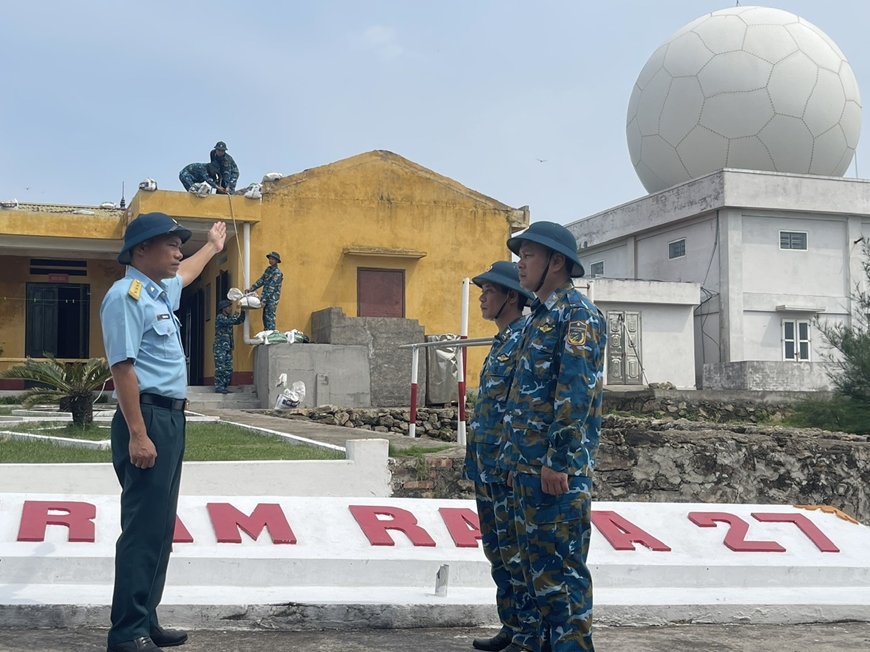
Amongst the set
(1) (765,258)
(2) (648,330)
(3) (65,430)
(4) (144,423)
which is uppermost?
→ (1) (765,258)

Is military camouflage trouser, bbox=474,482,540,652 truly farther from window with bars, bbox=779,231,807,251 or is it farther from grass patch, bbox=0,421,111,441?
window with bars, bbox=779,231,807,251

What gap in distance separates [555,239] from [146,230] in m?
1.65

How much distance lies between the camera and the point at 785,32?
2495 centimetres

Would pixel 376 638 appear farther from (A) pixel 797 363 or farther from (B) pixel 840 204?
(B) pixel 840 204

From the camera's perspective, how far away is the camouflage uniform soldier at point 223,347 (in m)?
16.7

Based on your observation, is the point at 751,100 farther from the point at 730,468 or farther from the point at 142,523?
the point at 142,523

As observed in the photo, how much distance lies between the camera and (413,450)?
29.0 ft

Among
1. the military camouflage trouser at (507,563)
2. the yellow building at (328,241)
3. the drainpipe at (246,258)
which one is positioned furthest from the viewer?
the yellow building at (328,241)

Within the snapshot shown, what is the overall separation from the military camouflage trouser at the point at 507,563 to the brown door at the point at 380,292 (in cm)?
1406

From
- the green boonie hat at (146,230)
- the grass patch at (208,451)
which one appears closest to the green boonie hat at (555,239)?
the green boonie hat at (146,230)

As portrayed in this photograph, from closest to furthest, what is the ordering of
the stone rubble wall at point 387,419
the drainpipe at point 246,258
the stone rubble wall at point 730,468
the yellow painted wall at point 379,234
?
the stone rubble wall at point 730,468 < the stone rubble wall at point 387,419 < the drainpipe at point 246,258 < the yellow painted wall at point 379,234

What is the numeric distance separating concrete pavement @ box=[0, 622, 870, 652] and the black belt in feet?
3.17

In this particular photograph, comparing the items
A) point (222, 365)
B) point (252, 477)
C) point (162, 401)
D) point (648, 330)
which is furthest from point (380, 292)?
point (162, 401)

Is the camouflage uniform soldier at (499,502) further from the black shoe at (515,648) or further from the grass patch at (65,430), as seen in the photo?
the grass patch at (65,430)
